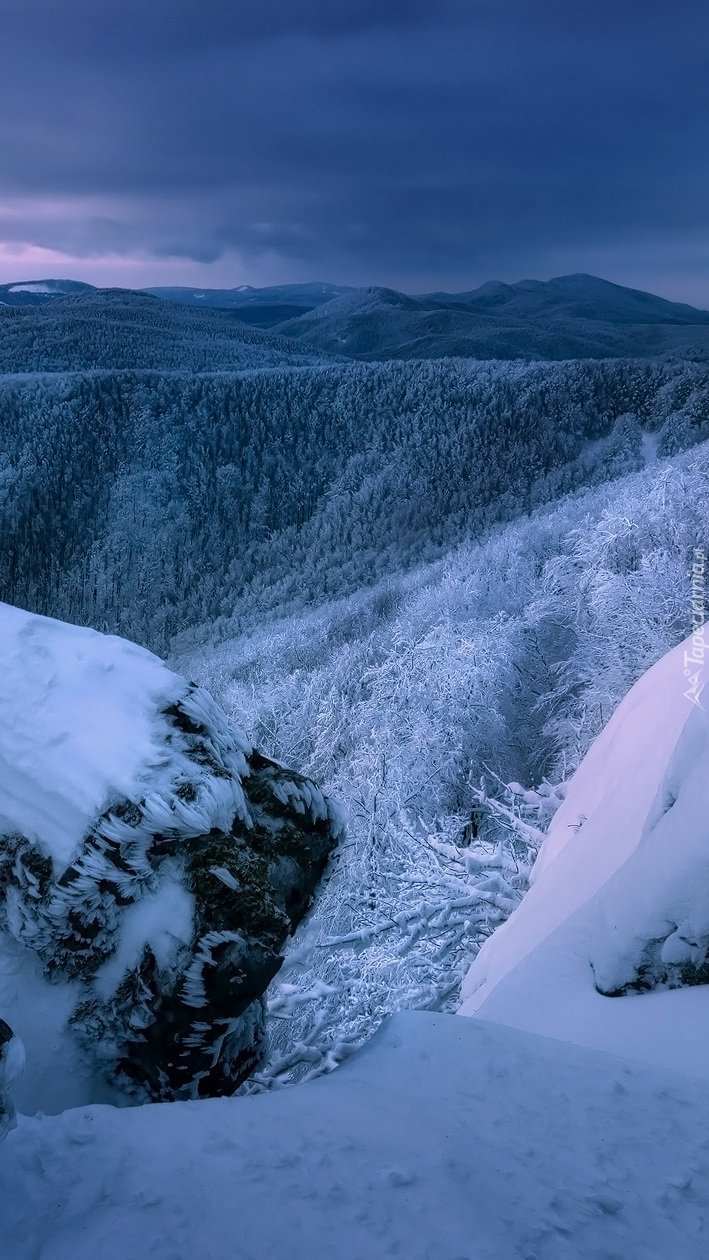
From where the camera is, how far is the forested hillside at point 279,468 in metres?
55.3

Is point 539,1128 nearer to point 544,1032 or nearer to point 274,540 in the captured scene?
point 544,1032

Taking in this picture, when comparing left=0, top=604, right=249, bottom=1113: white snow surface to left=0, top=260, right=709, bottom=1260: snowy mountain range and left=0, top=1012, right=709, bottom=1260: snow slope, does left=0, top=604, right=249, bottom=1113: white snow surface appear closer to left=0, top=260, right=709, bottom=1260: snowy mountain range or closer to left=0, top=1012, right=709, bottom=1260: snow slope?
left=0, top=260, right=709, bottom=1260: snowy mountain range

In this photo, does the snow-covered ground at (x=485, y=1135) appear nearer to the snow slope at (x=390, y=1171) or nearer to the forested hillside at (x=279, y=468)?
the snow slope at (x=390, y=1171)

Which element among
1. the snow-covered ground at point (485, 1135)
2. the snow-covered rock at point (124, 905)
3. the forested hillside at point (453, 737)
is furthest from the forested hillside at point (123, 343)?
the snow-covered ground at point (485, 1135)

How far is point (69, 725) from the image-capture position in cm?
377

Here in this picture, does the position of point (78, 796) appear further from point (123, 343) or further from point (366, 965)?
point (123, 343)

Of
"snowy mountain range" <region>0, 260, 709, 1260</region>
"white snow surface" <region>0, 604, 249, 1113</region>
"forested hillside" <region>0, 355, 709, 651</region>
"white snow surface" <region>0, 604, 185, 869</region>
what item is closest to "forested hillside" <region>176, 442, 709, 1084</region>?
"snowy mountain range" <region>0, 260, 709, 1260</region>

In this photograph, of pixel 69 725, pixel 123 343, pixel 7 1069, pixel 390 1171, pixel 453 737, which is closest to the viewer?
pixel 7 1069

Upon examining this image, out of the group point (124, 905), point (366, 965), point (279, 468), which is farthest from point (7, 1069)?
point (279, 468)

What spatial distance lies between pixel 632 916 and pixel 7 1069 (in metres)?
3.41

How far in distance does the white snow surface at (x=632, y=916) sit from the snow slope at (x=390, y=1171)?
0.56 meters

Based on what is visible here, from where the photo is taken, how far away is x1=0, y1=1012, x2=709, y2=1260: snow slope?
237cm

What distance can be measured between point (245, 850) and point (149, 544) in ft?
226

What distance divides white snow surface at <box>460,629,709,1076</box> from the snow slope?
1.82 feet
